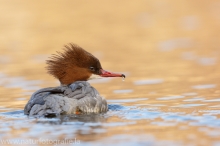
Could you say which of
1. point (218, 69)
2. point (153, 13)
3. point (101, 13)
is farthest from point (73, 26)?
point (218, 69)

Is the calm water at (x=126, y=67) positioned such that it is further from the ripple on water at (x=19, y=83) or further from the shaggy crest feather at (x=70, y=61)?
the shaggy crest feather at (x=70, y=61)

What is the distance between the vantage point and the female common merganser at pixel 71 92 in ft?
29.2

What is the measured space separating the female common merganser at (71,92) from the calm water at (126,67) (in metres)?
0.21

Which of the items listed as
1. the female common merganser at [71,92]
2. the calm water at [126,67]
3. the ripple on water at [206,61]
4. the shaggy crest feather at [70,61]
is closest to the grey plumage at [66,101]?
the female common merganser at [71,92]

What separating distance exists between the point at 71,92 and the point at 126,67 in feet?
17.9

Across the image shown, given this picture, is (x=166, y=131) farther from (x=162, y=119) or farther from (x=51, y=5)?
(x=51, y=5)

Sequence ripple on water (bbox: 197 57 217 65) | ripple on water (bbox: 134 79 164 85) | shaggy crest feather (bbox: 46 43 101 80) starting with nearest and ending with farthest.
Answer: shaggy crest feather (bbox: 46 43 101 80)
ripple on water (bbox: 134 79 164 85)
ripple on water (bbox: 197 57 217 65)

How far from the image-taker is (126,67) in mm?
14438

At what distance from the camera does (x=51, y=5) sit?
23250 millimetres

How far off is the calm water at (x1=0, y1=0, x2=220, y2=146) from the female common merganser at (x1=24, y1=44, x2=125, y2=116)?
0.21m

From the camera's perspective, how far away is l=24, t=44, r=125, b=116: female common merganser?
8.91 m

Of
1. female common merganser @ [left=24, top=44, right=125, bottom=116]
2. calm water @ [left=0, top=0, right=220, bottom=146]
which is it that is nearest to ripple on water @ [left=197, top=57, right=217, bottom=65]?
calm water @ [left=0, top=0, right=220, bottom=146]

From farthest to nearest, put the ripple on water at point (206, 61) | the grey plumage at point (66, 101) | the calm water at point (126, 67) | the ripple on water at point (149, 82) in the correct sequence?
the ripple on water at point (206, 61) < the ripple on water at point (149, 82) < the grey plumage at point (66, 101) < the calm water at point (126, 67)

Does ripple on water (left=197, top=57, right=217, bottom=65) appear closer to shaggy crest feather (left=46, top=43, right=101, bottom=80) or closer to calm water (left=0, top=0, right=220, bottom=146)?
calm water (left=0, top=0, right=220, bottom=146)
